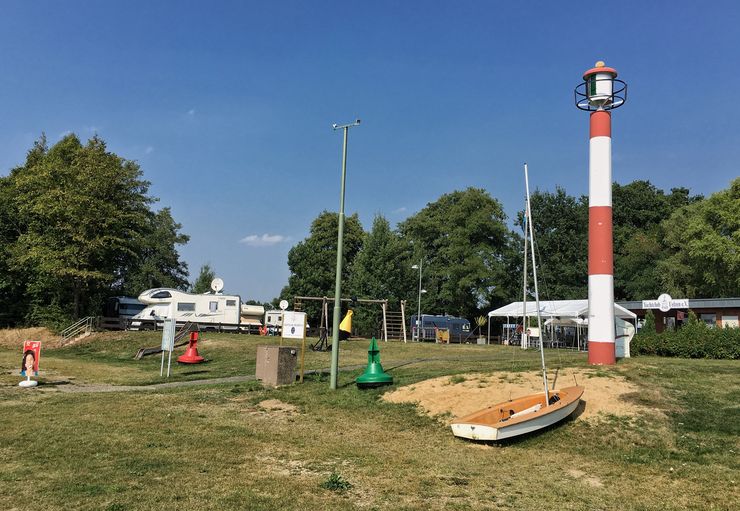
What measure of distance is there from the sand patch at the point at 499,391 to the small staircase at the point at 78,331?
31.5m

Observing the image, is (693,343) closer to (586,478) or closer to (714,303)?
(714,303)

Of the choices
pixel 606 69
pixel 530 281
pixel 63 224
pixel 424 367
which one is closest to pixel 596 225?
pixel 606 69

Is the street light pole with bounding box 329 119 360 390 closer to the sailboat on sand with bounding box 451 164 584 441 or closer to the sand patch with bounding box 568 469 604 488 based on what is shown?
the sailboat on sand with bounding box 451 164 584 441

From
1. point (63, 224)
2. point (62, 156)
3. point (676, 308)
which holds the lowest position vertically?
point (676, 308)

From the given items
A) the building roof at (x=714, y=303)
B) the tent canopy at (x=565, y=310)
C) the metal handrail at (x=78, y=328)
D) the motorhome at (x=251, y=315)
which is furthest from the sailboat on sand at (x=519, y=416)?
the motorhome at (x=251, y=315)

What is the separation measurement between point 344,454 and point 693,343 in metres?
19.8

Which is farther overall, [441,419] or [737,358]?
[737,358]

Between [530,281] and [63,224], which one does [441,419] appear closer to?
[63,224]

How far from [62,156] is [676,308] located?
48188mm

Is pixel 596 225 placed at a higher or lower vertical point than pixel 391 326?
higher

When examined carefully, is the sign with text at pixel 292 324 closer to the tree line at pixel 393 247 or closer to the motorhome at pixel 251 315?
the tree line at pixel 393 247

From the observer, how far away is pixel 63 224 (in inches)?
1612

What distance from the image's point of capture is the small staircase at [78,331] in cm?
3816

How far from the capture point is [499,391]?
43.7 ft
